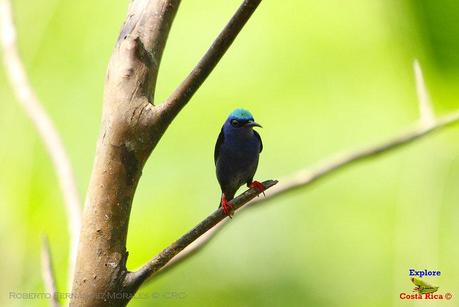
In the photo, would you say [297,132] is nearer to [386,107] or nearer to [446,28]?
[386,107]

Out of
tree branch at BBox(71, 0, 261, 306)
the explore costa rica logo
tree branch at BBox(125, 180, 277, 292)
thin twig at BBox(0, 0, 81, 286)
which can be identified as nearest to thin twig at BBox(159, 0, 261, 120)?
tree branch at BBox(71, 0, 261, 306)

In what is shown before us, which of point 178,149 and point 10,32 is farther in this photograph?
point 178,149

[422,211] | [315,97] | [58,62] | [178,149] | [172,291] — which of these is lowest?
[172,291]

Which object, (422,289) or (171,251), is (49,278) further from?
(422,289)

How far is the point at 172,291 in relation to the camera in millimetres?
1184

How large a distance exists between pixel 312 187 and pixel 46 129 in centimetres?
51

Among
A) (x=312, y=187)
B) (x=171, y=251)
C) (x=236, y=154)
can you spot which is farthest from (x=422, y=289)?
(x=171, y=251)

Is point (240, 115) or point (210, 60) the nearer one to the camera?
point (210, 60)

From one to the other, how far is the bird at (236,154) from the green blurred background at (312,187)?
0.16 meters

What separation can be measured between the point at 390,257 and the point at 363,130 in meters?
0.25

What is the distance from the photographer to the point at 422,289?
1068 millimetres

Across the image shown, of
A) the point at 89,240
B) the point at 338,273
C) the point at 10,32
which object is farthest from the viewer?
the point at 338,273

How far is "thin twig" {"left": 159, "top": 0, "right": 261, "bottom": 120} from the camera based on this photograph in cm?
60

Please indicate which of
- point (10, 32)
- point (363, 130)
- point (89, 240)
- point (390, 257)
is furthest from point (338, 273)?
point (10, 32)
